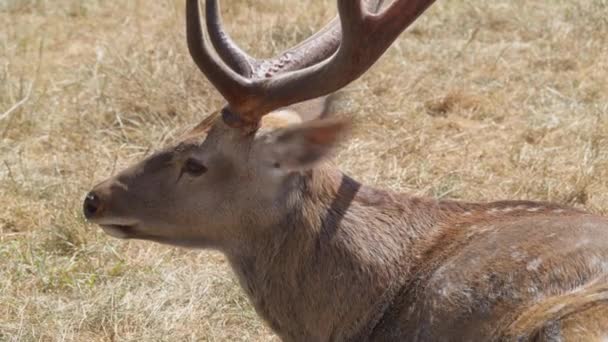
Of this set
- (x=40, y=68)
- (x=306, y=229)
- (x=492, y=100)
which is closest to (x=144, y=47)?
(x=40, y=68)

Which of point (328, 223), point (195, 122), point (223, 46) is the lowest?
point (195, 122)

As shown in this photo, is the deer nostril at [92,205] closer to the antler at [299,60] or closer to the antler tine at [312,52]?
the antler at [299,60]

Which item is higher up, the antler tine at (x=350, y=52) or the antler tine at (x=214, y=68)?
the antler tine at (x=350, y=52)

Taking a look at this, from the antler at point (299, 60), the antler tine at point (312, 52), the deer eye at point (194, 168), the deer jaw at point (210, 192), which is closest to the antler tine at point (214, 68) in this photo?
the antler at point (299, 60)

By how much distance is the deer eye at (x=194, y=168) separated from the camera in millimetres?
4688

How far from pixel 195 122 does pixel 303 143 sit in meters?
3.37

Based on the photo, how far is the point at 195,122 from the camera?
25.4ft

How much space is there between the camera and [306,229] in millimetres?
Answer: 4645

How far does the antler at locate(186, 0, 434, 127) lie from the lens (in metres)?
4.28

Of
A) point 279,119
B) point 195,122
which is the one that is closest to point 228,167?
point 279,119

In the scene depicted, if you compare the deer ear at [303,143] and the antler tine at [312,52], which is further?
the antler tine at [312,52]

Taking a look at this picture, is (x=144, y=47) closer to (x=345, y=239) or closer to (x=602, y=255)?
(x=345, y=239)

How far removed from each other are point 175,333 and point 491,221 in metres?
1.66

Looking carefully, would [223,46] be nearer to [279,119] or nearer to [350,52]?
[279,119]
